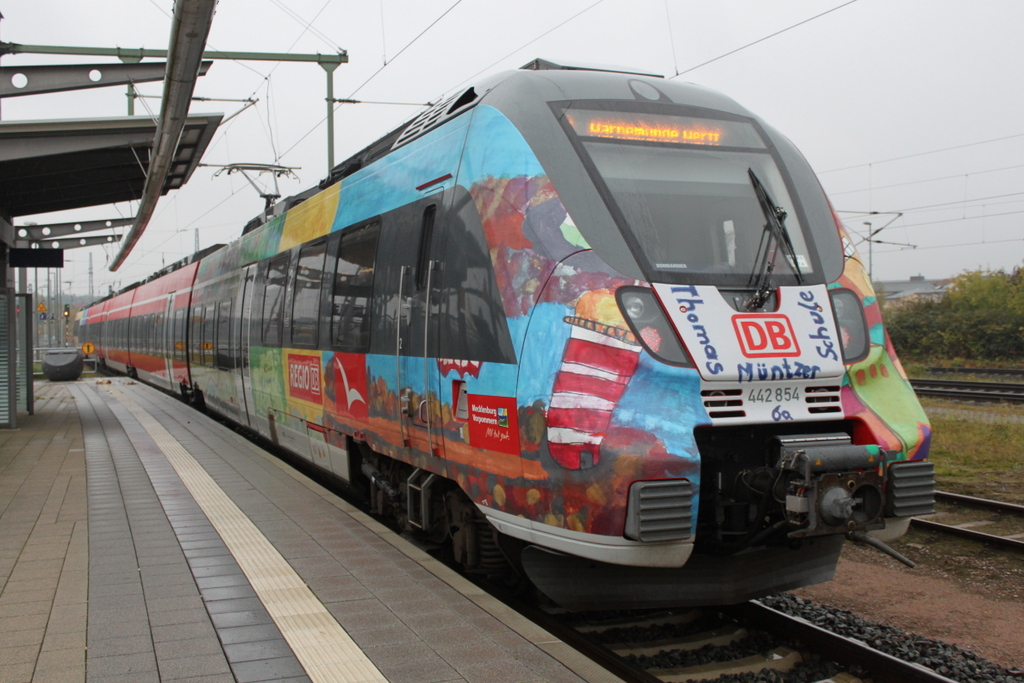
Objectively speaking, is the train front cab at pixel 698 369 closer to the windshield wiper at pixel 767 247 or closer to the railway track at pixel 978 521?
the windshield wiper at pixel 767 247

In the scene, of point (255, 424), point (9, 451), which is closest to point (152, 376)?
point (9, 451)

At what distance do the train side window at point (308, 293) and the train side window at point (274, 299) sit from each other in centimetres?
64

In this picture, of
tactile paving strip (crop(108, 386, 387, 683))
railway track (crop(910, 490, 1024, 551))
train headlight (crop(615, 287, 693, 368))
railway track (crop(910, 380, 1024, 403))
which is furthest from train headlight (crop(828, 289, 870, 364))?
railway track (crop(910, 380, 1024, 403))

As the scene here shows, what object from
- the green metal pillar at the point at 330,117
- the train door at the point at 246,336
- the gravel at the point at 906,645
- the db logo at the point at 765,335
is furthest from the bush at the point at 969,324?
the db logo at the point at 765,335

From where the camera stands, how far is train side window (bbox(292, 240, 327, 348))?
8.62 metres

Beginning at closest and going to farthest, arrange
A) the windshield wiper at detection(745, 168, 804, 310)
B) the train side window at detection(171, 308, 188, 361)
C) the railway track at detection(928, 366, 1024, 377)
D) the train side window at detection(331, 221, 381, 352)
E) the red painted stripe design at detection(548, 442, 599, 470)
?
the red painted stripe design at detection(548, 442, 599, 470)
the windshield wiper at detection(745, 168, 804, 310)
the train side window at detection(331, 221, 381, 352)
the train side window at detection(171, 308, 188, 361)
the railway track at detection(928, 366, 1024, 377)

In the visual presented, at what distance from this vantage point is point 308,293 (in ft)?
29.5

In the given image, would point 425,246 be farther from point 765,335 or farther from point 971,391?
point 971,391

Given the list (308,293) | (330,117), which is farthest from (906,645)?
(330,117)

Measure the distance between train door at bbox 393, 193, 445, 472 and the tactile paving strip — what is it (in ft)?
4.01

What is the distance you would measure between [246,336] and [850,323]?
8951 mm

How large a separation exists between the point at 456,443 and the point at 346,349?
242 cm

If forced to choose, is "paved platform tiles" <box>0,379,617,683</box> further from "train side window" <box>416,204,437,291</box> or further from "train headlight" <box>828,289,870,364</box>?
"train headlight" <box>828,289,870,364</box>

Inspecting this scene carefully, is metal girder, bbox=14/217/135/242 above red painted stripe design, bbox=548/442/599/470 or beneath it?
Answer: above
